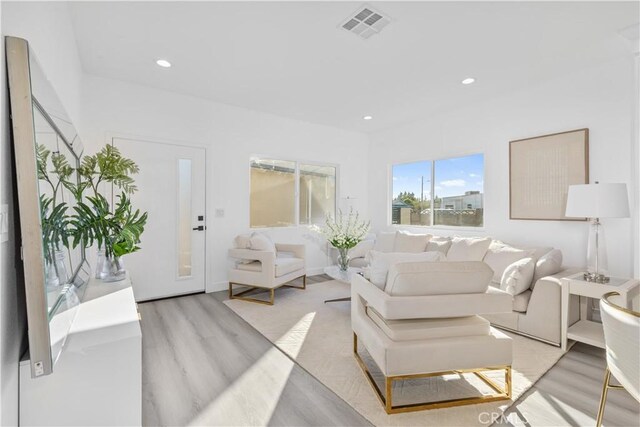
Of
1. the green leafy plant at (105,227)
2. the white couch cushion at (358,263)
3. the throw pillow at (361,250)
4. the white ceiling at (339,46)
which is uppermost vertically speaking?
the white ceiling at (339,46)

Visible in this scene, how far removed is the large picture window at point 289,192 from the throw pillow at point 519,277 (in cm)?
341

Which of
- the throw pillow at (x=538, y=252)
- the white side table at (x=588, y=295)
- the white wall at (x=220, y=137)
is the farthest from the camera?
the white wall at (x=220, y=137)

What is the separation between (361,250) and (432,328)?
2997mm

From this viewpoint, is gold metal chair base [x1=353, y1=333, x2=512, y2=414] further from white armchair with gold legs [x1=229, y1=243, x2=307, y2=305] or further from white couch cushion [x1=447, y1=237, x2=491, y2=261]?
white armchair with gold legs [x1=229, y1=243, x2=307, y2=305]

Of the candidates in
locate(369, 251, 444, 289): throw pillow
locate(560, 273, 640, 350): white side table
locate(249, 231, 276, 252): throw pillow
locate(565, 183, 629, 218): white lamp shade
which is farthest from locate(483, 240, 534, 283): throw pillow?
locate(249, 231, 276, 252): throw pillow

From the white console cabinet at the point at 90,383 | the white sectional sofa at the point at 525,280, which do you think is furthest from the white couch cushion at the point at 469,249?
the white console cabinet at the point at 90,383

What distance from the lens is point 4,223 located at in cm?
102

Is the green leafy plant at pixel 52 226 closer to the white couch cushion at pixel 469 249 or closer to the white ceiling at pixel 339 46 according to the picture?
the white ceiling at pixel 339 46

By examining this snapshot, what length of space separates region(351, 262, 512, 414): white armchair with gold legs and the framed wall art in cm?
249

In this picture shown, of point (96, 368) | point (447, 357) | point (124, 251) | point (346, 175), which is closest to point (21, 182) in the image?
point (96, 368)

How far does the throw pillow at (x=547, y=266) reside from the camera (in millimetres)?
3041

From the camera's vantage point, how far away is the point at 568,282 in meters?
2.70

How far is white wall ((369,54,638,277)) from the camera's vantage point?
3.15 meters

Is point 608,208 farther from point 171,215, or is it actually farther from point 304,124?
point 171,215
